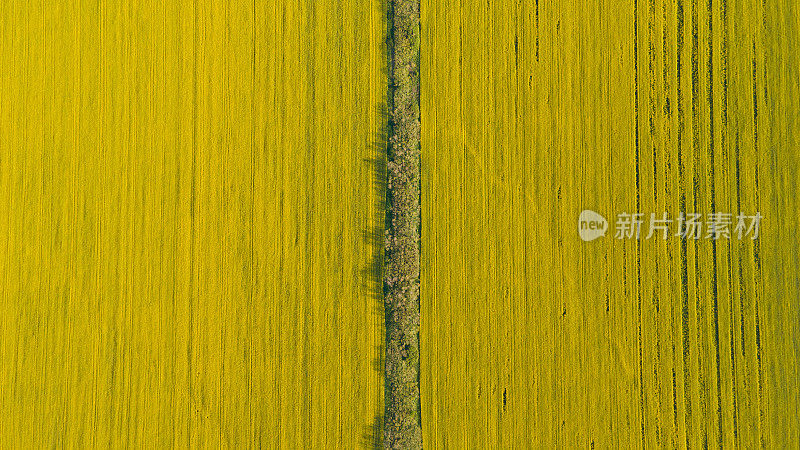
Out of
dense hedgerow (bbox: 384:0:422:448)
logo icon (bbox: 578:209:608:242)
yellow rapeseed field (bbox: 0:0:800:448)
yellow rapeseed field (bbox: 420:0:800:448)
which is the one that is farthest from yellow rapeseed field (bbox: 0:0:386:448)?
logo icon (bbox: 578:209:608:242)

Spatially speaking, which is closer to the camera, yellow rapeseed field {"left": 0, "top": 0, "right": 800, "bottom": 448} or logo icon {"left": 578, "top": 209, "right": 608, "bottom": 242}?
yellow rapeseed field {"left": 0, "top": 0, "right": 800, "bottom": 448}

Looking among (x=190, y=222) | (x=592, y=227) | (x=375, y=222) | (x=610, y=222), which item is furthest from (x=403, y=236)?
(x=190, y=222)

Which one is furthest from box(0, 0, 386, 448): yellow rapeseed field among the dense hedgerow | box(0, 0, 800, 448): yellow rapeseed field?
the dense hedgerow

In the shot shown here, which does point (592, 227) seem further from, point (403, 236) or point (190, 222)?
point (190, 222)

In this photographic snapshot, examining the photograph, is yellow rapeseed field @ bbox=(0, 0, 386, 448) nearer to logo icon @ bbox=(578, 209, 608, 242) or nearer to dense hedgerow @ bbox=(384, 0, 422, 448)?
dense hedgerow @ bbox=(384, 0, 422, 448)

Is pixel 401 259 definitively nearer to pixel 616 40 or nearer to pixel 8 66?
pixel 616 40

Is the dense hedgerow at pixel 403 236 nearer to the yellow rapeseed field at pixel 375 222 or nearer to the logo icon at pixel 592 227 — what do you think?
the yellow rapeseed field at pixel 375 222

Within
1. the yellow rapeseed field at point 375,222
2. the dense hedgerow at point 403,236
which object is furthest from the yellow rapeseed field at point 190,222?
the dense hedgerow at point 403,236
